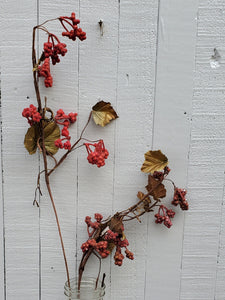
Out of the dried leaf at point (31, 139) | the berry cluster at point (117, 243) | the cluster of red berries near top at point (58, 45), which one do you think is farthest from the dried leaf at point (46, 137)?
the berry cluster at point (117, 243)

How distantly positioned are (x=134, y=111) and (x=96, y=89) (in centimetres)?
10

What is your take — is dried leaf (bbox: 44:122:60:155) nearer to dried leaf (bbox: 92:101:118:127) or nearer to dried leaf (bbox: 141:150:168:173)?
dried leaf (bbox: 92:101:118:127)

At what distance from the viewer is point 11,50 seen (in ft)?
2.27

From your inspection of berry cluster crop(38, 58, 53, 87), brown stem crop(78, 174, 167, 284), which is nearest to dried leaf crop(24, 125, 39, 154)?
berry cluster crop(38, 58, 53, 87)

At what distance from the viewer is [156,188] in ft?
2.30

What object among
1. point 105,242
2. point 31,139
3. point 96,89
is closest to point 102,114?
point 96,89

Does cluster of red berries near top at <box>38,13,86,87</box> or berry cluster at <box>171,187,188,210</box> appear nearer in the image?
cluster of red berries near top at <box>38,13,86,87</box>

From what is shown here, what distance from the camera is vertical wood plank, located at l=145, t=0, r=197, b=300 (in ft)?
2.28

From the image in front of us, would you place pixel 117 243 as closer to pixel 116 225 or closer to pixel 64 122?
pixel 116 225

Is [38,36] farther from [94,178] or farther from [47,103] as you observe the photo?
[94,178]

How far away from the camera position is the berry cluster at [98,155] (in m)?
0.65

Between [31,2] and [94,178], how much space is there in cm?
40

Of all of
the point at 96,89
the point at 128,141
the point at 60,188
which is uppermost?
the point at 96,89

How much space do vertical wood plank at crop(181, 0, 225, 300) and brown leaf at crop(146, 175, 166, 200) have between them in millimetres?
86
